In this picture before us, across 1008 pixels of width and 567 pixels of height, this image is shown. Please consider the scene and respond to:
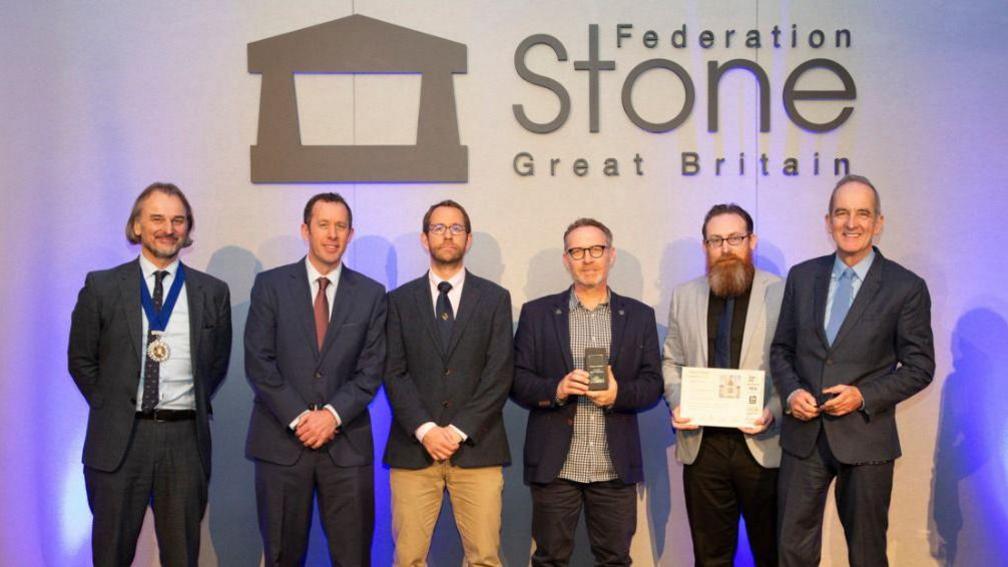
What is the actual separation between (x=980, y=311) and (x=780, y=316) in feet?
5.93

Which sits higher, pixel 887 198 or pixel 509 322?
pixel 887 198

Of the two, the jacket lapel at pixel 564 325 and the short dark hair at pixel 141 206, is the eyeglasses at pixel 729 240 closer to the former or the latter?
the jacket lapel at pixel 564 325

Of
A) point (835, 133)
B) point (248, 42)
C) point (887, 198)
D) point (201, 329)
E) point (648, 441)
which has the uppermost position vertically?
point (248, 42)

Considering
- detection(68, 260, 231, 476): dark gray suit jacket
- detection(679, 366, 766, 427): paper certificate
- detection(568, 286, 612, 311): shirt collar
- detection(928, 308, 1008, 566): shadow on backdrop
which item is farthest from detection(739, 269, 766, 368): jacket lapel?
detection(68, 260, 231, 476): dark gray suit jacket

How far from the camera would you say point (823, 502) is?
13.0 ft

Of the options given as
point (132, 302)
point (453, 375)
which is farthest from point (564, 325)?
point (132, 302)

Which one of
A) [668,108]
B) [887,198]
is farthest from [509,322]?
[887,198]

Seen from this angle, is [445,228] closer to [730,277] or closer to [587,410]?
[587,410]

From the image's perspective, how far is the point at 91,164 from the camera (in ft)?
16.9

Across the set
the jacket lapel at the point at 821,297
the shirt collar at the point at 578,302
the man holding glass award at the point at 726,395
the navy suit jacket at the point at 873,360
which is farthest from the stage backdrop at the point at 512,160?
the navy suit jacket at the point at 873,360

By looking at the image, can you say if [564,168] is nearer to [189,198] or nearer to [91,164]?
[189,198]

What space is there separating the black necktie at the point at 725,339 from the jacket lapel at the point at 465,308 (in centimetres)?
118

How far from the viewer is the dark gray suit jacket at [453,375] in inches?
163

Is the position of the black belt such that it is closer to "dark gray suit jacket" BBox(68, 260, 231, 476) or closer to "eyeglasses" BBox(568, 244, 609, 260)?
"dark gray suit jacket" BBox(68, 260, 231, 476)
